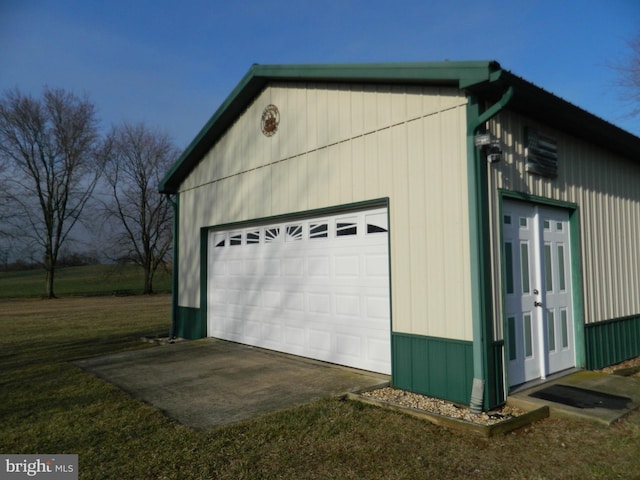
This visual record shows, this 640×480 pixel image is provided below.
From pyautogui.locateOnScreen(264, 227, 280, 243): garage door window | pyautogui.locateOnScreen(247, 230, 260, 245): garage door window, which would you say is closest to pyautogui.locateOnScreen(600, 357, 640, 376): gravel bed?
pyautogui.locateOnScreen(264, 227, 280, 243): garage door window

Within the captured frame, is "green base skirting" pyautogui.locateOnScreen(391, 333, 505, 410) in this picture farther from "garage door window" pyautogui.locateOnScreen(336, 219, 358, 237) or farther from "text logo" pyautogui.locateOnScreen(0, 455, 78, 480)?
"text logo" pyautogui.locateOnScreen(0, 455, 78, 480)

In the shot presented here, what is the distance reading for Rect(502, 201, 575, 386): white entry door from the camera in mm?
5137

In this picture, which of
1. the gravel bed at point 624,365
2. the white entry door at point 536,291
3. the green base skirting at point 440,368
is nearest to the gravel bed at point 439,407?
the green base skirting at point 440,368

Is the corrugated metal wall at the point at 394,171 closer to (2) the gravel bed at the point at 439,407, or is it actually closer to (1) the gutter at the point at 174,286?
(2) the gravel bed at the point at 439,407

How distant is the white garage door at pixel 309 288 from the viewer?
20.1 feet

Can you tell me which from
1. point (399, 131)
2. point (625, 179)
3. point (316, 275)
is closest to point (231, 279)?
point (316, 275)

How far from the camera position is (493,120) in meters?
4.98

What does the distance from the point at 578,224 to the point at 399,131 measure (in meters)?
3.14

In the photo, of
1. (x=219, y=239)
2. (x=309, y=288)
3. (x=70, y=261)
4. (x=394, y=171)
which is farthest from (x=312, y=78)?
(x=70, y=261)

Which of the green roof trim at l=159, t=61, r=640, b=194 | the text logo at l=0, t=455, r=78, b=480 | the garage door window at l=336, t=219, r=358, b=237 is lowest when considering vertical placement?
the text logo at l=0, t=455, r=78, b=480

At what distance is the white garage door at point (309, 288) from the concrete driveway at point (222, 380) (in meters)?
0.34

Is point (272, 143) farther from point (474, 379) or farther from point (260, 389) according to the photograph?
point (474, 379)

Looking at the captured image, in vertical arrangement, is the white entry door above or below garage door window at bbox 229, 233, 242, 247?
below

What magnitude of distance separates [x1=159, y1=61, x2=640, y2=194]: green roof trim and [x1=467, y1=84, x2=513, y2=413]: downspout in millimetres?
251
